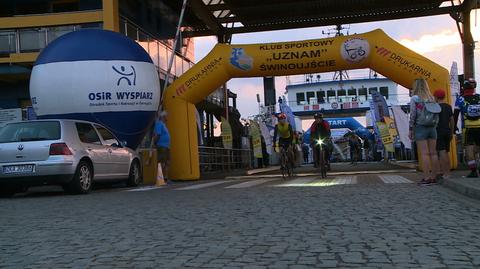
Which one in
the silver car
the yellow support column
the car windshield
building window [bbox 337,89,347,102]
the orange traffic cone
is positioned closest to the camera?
the silver car

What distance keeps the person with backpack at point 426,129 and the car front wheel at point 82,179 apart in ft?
21.9

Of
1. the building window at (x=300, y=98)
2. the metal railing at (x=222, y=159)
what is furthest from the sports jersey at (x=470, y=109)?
the building window at (x=300, y=98)

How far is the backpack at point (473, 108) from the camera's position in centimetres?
1080

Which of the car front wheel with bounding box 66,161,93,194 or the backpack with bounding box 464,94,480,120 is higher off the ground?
the backpack with bounding box 464,94,480,120

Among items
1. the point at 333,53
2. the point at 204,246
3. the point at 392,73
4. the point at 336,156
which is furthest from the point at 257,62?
the point at 336,156

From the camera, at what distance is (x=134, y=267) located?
4.62 meters

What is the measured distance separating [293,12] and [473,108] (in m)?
17.8

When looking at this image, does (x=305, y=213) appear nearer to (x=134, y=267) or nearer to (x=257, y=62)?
(x=134, y=267)

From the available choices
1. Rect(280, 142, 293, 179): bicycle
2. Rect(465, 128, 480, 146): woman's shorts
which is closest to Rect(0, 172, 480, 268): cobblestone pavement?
Rect(465, 128, 480, 146): woman's shorts

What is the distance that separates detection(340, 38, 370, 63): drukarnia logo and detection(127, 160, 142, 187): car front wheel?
22.1 ft

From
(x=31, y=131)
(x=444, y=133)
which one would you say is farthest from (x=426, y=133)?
(x=31, y=131)

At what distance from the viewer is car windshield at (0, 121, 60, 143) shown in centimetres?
1119

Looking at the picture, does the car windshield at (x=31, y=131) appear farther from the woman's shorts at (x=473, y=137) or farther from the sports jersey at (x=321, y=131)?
the woman's shorts at (x=473, y=137)

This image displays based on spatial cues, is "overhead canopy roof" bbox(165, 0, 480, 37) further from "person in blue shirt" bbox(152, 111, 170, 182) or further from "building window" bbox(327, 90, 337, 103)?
"building window" bbox(327, 90, 337, 103)
